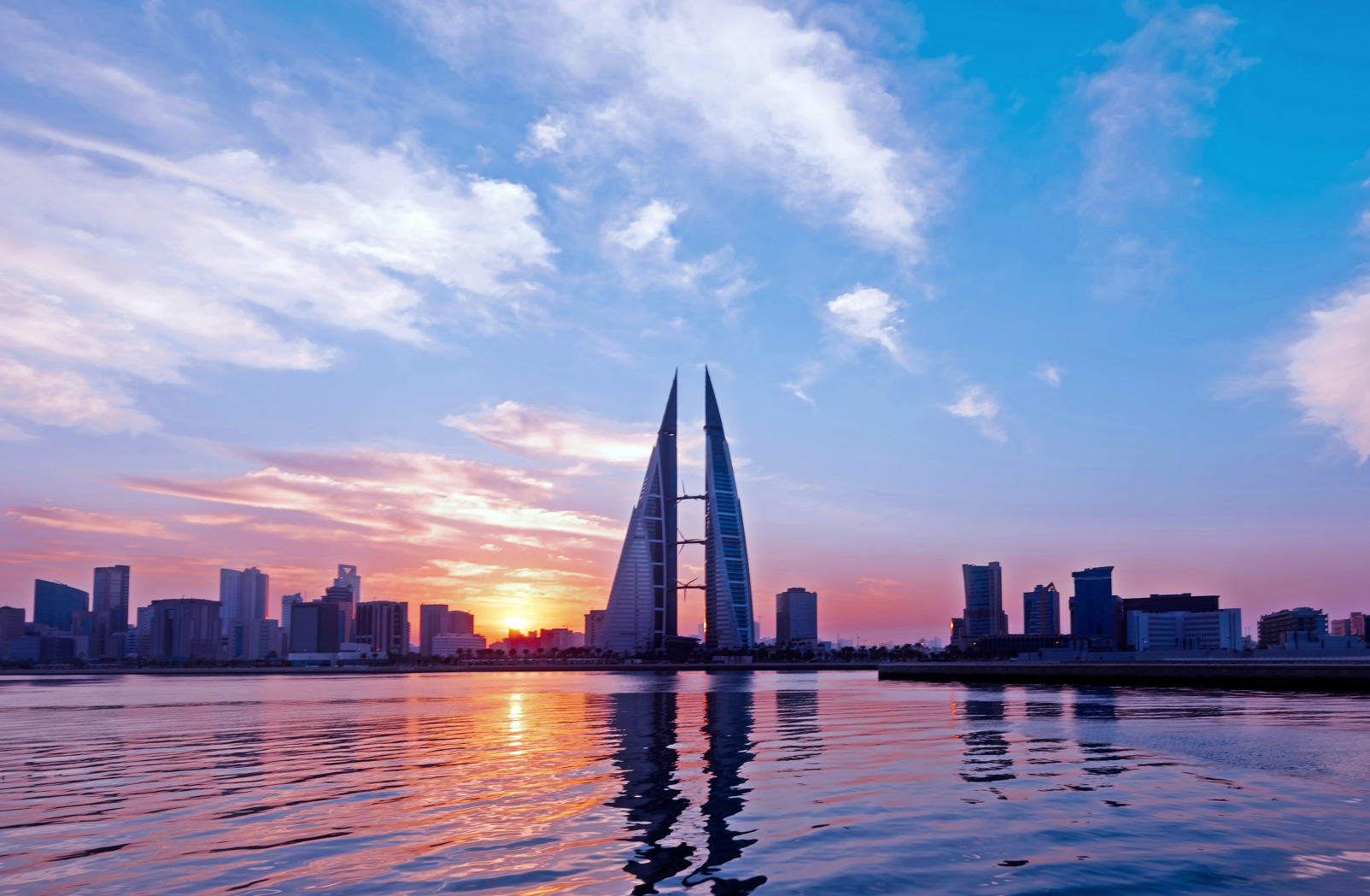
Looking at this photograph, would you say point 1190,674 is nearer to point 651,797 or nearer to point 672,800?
point 651,797

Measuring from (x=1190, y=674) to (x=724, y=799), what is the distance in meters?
96.4

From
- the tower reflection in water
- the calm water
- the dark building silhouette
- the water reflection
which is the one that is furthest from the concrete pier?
the water reflection

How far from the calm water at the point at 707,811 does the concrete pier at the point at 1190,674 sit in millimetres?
50864

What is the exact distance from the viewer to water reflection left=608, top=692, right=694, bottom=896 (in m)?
17.2

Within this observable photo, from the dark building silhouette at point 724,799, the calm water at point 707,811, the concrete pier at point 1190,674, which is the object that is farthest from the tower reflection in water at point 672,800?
the concrete pier at point 1190,674

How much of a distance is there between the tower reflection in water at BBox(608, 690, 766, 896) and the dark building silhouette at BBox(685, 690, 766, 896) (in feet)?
0.05

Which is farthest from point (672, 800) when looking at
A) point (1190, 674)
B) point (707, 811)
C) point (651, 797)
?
point (1190, 674)

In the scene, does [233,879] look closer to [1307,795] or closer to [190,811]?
[190,811]

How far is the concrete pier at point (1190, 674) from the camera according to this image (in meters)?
90.9

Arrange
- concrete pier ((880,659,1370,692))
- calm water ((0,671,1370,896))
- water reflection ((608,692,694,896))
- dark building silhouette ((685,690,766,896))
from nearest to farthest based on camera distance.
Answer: dark building silhouette ((685,690,766,896))
calm water ((0,671,1370,896))
water reflection ((608,692,694,896))
concrete pier ((880,659,1370,692))

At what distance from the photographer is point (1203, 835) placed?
1959cm

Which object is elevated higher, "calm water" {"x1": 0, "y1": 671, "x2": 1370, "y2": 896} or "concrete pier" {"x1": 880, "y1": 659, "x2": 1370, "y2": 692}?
"calm water" {"x1": 0, "y1": 671, "x2": 1370, "y2": 896}

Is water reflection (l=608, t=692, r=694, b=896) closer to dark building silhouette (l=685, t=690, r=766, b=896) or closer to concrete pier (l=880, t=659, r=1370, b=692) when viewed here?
dark building silhouette (l=685, t=690, r=766, b=896)

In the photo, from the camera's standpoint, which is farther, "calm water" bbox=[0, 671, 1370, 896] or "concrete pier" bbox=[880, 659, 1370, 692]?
"concrete pier" bbox=[880, 659, 1370, 692]
